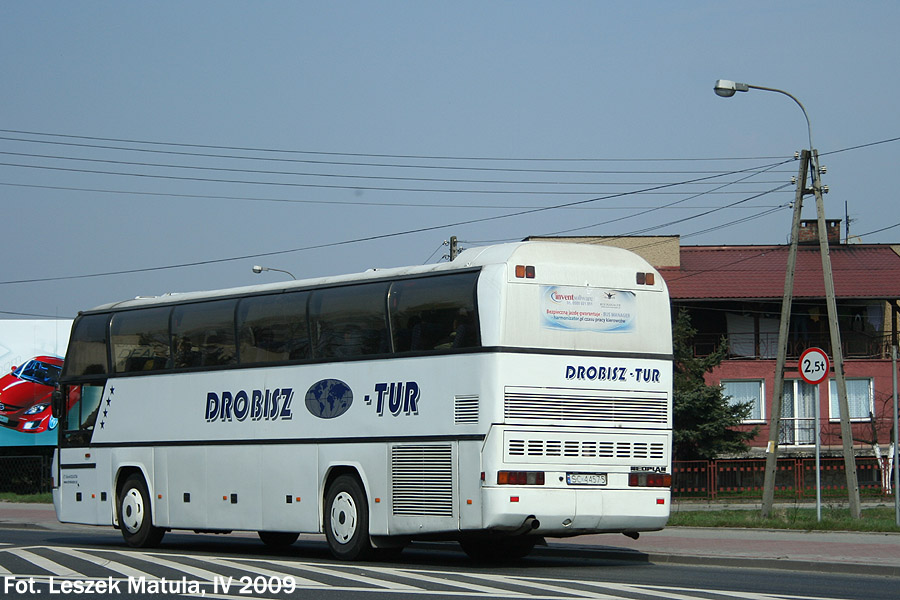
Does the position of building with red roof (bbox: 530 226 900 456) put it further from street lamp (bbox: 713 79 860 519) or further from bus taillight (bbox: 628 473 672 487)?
bus taillight (bbox: 628 473 672 487)

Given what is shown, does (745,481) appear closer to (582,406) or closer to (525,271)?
(582,406)

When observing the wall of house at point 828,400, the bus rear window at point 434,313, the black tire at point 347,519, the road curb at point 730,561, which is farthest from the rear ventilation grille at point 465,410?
the wall of house at point 828,400

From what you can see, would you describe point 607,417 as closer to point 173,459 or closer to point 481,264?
point 481,264

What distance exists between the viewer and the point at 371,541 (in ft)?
55.7

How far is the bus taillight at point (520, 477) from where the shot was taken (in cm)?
1516

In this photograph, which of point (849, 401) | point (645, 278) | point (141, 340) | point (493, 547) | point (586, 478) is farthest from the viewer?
point (849, 401)

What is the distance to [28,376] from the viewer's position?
146ft

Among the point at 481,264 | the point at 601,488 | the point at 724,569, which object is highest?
the point at 481,264

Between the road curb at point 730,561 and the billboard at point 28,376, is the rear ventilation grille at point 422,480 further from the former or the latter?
the billboard at point 28,376

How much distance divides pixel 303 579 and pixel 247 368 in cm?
510

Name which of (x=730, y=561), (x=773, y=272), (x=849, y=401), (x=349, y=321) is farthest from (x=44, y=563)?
(x=773, y=272)

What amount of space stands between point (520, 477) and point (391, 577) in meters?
1.95

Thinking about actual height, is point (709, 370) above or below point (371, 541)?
above

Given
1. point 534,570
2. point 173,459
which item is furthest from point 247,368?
point 534,570
